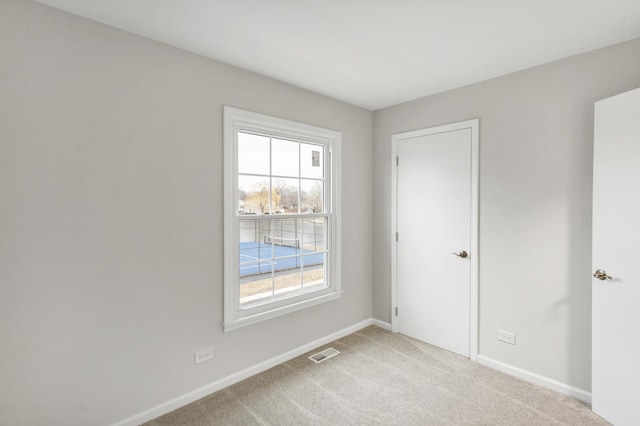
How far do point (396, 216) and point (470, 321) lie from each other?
4.12 feet

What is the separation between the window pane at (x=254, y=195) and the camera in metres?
2.63

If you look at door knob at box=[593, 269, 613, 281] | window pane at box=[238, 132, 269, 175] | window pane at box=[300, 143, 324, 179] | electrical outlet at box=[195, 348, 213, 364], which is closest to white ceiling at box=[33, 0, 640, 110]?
window pane at box=[238, 132, 269, 175]

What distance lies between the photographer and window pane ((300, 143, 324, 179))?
3.10 meters

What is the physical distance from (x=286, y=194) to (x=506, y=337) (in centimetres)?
228

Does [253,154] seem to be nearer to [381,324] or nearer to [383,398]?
[383,398]

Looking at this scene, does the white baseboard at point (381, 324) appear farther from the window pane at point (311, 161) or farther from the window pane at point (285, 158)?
the window pane at point (285, 158)

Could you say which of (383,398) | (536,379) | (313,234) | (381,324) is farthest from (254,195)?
(536,379)

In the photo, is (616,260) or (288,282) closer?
(616,260)

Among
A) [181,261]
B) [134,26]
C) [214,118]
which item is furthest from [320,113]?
[181,261]

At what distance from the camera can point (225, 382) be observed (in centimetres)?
246

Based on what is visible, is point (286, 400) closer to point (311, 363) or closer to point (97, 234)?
point (311, 363)

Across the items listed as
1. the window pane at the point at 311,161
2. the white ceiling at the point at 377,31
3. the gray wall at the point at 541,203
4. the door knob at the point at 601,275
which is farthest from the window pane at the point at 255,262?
the door knob at the point at 601,275

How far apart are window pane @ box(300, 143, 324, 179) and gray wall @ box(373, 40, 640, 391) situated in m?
1.33

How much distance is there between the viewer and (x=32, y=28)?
5.57 ft
